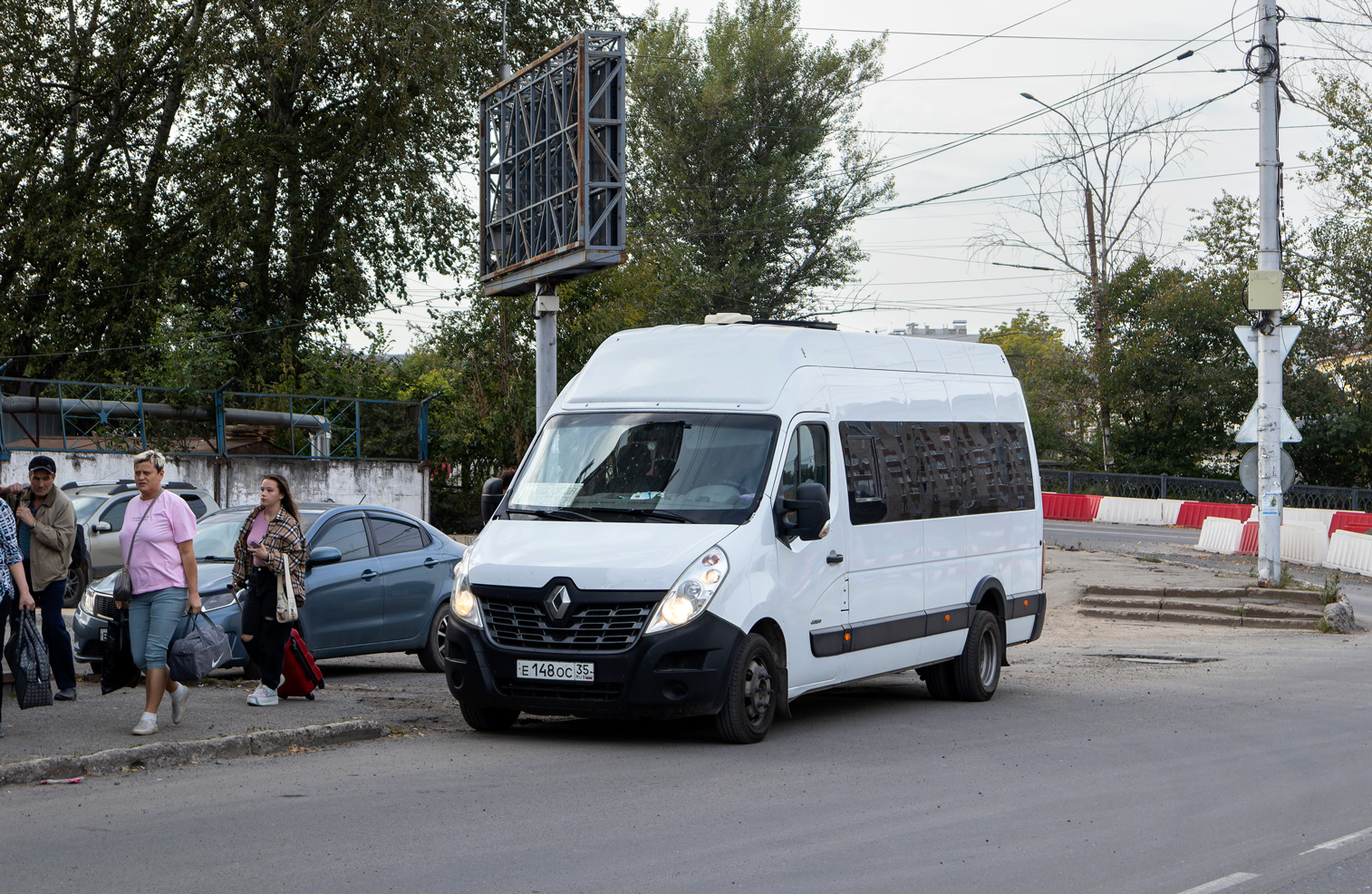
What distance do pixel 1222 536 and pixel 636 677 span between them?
83.8ft

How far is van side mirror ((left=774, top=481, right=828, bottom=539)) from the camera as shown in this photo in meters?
8.99

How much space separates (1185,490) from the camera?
153ft

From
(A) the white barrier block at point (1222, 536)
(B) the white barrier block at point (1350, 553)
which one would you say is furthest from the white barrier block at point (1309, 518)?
(B) the white barrier block at point (1350, 553)

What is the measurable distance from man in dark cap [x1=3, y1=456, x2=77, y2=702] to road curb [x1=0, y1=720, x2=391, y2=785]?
2.31m

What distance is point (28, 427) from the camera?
1249 inches

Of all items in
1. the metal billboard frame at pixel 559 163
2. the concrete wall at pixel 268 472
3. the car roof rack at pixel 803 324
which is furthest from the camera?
the concrete wall at pixel 268 472

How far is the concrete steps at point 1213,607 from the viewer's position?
1914 centimetres

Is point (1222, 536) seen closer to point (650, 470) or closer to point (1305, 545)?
point (1305, 545)

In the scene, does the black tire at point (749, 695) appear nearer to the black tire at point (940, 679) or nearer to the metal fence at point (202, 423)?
the black tire at point (940, 679)

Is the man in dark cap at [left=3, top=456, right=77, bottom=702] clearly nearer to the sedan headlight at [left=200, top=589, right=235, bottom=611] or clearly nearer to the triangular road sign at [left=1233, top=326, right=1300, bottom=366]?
the sedan headlight at [left=200, top=589, right=235, bottom=611]

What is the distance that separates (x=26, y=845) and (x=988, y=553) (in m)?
→ 8.05

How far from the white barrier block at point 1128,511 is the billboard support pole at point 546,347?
30596 mm

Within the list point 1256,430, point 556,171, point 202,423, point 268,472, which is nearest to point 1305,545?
point 1256,430

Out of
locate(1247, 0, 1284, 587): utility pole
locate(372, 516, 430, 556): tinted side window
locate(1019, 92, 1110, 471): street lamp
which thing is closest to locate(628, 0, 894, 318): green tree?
locate(1019, 92, 1110, 471): street lamp
